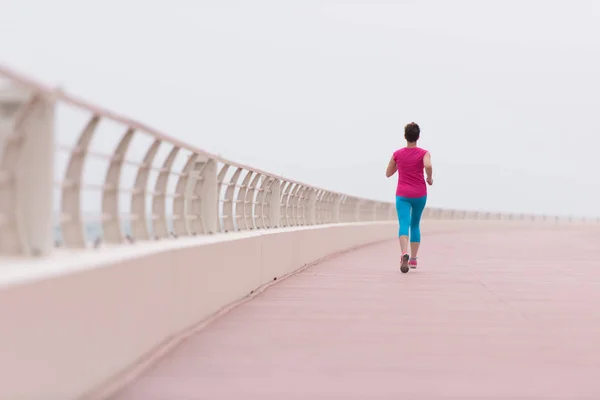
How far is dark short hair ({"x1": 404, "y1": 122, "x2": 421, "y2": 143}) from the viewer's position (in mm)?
16984

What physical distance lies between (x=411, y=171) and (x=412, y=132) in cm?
57

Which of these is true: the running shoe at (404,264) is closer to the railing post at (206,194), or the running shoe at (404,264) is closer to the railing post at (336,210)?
the railing post at (206,194)

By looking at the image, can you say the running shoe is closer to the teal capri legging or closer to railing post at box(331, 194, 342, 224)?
the teal capri legging

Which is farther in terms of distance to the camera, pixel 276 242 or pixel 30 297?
pixel 276 242

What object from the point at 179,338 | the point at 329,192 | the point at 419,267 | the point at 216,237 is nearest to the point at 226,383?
the point at 179,338

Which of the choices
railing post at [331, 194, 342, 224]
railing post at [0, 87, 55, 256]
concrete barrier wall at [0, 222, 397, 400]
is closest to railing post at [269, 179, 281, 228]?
concrete barrier wall at [0, 222, 397, 400]

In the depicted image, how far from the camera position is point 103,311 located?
22.1ft

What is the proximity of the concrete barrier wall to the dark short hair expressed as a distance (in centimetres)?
526

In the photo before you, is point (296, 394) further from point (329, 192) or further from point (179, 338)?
point (329, 192)

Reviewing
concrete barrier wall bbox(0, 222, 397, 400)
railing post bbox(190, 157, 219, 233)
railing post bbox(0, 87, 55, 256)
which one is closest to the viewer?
concrete barrier wall bbox(0, 222, 397, 400)

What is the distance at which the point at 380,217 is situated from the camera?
147 feet

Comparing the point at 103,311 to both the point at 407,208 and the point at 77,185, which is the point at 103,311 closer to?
the point at 77,185

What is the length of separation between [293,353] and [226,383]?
141cm

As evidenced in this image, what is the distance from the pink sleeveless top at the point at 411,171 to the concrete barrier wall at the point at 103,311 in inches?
200
